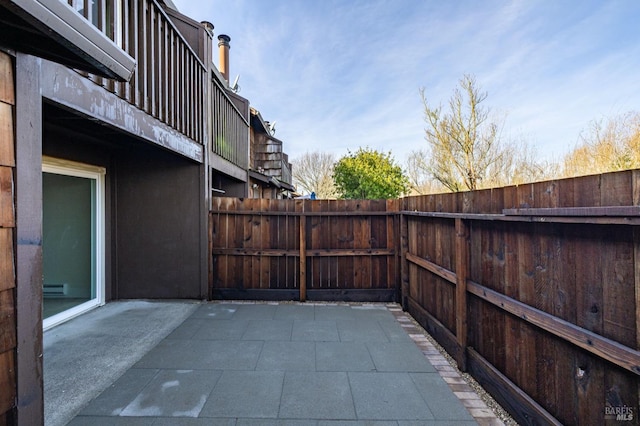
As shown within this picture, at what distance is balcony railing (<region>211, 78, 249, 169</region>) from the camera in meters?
5.55

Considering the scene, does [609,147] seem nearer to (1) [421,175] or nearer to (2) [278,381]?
(1) [421,175]

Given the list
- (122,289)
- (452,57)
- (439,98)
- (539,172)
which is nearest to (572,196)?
(122,289)

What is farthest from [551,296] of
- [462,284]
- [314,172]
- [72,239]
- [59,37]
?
[314,172]

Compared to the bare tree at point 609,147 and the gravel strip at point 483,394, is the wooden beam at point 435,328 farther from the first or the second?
the bare tree at point 609,147

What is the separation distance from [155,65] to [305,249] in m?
3.18

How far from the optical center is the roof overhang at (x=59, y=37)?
3.91 feet

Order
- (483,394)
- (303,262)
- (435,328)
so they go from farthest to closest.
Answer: (303,262) → (435,328) → (483,394)

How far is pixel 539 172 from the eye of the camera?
40.0 ft

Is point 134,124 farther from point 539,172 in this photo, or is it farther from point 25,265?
point 539,172

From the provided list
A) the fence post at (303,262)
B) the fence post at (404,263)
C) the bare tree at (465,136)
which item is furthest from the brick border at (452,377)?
the bare tree at (465,136)

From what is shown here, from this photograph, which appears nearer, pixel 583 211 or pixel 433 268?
pixel 583 211

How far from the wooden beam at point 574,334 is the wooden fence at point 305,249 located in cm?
267

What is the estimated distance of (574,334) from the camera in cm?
161

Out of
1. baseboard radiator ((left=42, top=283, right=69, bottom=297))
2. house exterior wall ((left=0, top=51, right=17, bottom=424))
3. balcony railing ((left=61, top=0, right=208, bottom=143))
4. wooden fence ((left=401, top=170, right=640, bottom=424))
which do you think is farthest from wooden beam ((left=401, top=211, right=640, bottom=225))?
baseboard radiator ((left=42, top=283, right=69, bottom=297))
